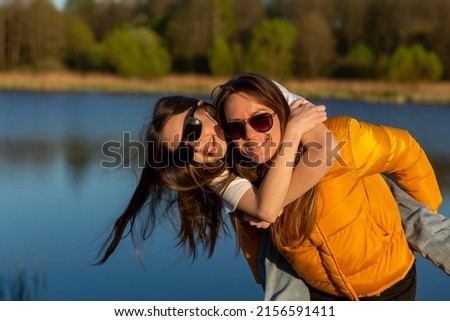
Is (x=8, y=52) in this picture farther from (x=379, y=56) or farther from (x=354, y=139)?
(x=354, y=139)

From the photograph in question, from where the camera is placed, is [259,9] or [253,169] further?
[259,9]

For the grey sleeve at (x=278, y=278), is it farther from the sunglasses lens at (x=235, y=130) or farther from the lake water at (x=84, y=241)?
the lake water at (x=84, y=241)

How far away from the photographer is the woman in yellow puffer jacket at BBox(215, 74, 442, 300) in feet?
6.46

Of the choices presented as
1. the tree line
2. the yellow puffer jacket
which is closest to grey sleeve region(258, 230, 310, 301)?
the yellow puffer jacket

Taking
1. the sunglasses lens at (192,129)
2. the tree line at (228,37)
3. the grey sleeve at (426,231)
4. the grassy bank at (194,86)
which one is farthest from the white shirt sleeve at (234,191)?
the tree line at (228,37)

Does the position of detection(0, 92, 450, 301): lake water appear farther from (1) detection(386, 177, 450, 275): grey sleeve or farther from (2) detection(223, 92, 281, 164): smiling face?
(1) detection(386, 177, 450, 275): grey sleeve

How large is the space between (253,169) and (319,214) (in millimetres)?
229

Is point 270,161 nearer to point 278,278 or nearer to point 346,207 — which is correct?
point 346,207

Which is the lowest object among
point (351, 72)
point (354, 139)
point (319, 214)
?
point (351, 72)

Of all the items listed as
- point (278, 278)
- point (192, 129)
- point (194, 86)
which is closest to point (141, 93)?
point (194, 86)

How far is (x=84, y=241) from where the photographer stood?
485cm

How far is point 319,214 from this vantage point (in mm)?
2000

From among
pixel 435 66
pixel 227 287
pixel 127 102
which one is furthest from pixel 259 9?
pixel 227 287

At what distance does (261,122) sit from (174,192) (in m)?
0.54
